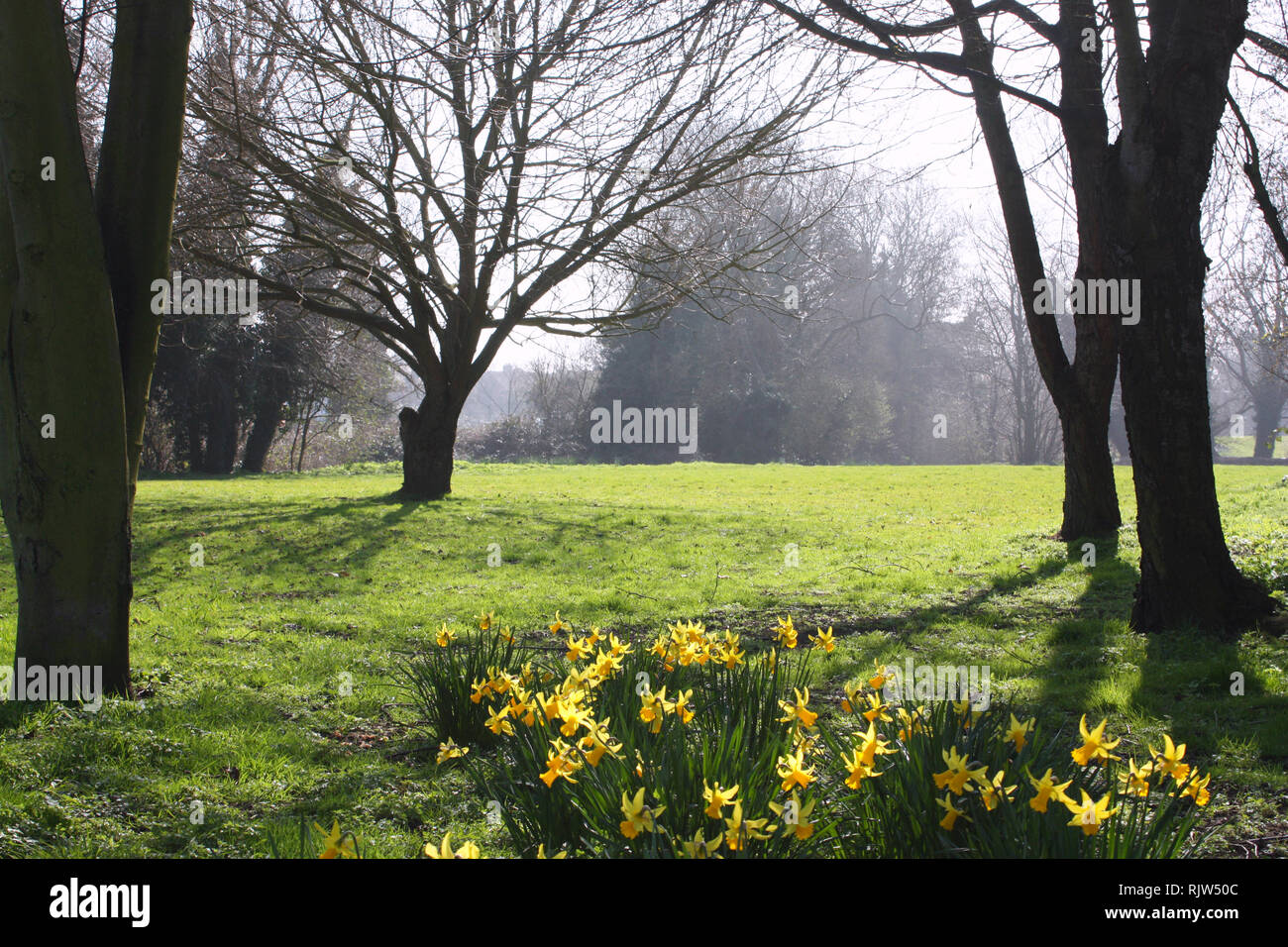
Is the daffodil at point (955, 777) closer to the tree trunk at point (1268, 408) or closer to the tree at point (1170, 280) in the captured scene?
the tree at point (1170, 280)

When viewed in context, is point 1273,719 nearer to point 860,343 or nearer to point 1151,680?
point 1151,680

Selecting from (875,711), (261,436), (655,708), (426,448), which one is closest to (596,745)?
(655,708)

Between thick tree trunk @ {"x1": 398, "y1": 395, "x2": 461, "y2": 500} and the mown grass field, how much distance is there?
0.85 meters

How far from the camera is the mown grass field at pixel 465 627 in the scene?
341cm

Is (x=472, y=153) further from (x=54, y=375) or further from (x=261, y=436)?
(x=261, y=436)

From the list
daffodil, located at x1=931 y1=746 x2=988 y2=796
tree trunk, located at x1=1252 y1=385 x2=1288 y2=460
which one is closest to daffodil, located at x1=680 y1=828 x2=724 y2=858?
daffodil, located at x1=931 y1=746 x2=988 y2=796

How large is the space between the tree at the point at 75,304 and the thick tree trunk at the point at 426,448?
9478 millimetres

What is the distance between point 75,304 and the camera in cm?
422

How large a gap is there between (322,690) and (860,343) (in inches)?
1546

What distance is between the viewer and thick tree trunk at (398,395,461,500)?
1416cm

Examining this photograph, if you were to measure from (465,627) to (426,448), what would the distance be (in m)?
8.16

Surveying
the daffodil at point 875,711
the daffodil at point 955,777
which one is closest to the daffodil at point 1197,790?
the daffodil at point 955,777
